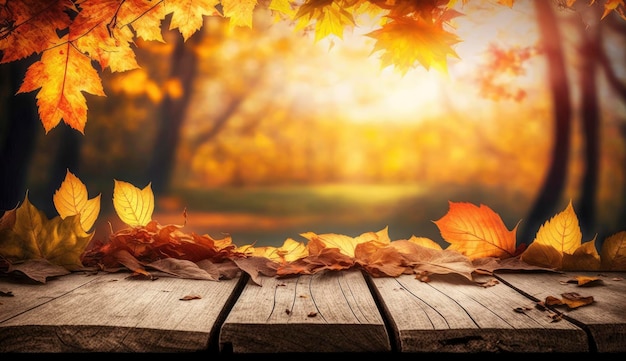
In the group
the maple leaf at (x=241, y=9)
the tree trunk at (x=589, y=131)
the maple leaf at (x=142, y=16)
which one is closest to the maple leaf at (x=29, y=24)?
the maple leaf at (x=142, y=16)

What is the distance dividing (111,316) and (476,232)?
0.99m

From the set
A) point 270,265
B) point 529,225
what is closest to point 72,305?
point 270,265

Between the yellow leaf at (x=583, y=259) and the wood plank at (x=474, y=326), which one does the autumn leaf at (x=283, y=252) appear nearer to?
the wood plank at (x=474, y=326)

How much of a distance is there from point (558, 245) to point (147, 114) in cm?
213

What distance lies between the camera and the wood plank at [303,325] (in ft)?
3.28

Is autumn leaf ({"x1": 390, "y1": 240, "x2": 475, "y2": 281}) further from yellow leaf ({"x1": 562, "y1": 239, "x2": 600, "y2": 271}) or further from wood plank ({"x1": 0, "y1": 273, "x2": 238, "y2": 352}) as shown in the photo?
wood plank ({"x1": 0, "y1": 273, "x2": 238, "y2": 352})

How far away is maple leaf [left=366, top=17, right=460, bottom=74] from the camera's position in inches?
56.9

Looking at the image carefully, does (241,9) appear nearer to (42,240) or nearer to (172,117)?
(42,240)

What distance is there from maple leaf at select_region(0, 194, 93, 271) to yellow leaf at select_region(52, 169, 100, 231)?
0.09m

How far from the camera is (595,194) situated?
316cm

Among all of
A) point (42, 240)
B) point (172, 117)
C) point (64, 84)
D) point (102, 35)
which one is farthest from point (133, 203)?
point (172, 117)

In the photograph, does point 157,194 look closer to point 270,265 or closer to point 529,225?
point 270,265

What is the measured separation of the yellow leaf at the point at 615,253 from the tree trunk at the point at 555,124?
1420 millimetres

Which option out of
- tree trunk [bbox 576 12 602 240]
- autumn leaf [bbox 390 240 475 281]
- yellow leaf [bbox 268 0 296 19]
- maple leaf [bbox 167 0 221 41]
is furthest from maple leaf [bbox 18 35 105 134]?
tree trunk [bbox 576 12 602 240]
